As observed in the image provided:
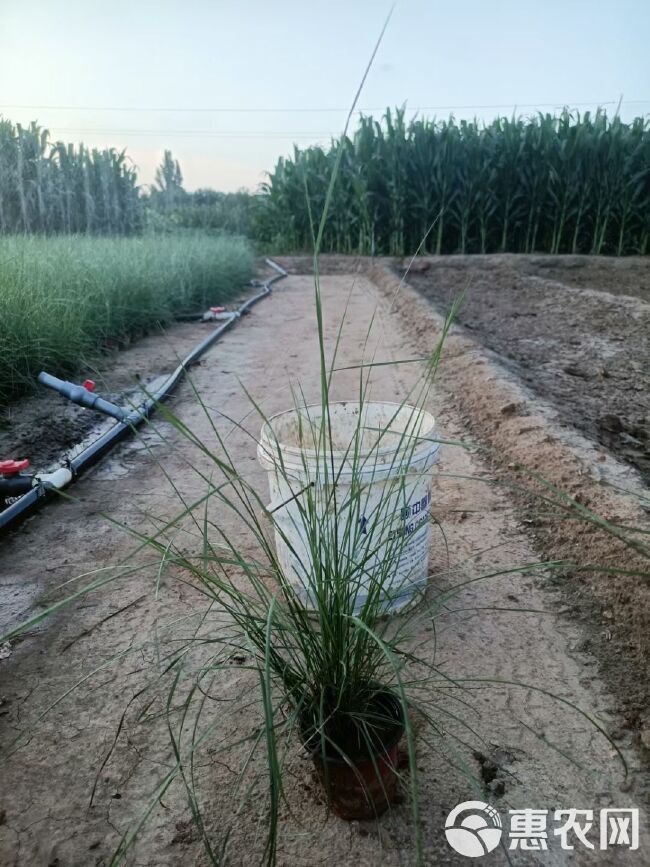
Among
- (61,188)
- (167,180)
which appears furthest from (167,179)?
(61,188)

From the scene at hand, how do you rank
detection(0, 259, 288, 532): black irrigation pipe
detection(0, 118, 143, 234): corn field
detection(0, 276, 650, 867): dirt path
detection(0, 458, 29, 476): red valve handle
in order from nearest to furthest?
detection(0, 276, 650, 867): dirt path
detection(0, 259, 288, 532): black irrigation pipe
detection(0, 458, 29, 476): red valve handle
detection(0, 118, 143, 234): corn field

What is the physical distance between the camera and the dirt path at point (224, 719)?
1.23 meters

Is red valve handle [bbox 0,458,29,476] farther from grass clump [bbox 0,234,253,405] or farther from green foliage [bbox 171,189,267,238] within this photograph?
green foliage [bbox 171,189,267,238]

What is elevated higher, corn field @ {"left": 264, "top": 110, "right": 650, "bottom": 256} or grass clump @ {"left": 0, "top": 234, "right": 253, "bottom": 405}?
corn field @ {"left": 264, "top": 110, "right": 650, "bottom": 256}

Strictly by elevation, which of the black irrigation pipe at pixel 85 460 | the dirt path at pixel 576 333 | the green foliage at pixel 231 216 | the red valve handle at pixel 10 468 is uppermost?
the green foliage at pixel 231 216

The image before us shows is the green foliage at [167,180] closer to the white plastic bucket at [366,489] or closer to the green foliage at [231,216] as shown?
the green foliage at [231,216]

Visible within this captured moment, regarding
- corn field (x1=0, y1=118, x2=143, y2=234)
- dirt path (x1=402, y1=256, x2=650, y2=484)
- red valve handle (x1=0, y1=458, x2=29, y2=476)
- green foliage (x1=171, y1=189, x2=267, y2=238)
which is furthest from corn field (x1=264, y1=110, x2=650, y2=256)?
red valve handle (x1=0, y1=458, x2=29, y2=476)

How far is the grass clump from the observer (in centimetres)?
378

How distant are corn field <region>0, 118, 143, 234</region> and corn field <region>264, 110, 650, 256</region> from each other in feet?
11.6

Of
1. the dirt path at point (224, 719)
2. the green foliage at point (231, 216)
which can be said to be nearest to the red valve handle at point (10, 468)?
the dirt path at point (224, 719)

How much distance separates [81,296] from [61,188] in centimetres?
653

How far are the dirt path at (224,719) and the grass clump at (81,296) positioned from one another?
1344mm

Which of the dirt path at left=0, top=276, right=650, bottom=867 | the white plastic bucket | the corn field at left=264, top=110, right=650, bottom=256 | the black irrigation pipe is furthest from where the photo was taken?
the corn field at left=264, top=110, right=650, bottom=256

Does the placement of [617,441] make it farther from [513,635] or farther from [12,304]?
[12,304]
